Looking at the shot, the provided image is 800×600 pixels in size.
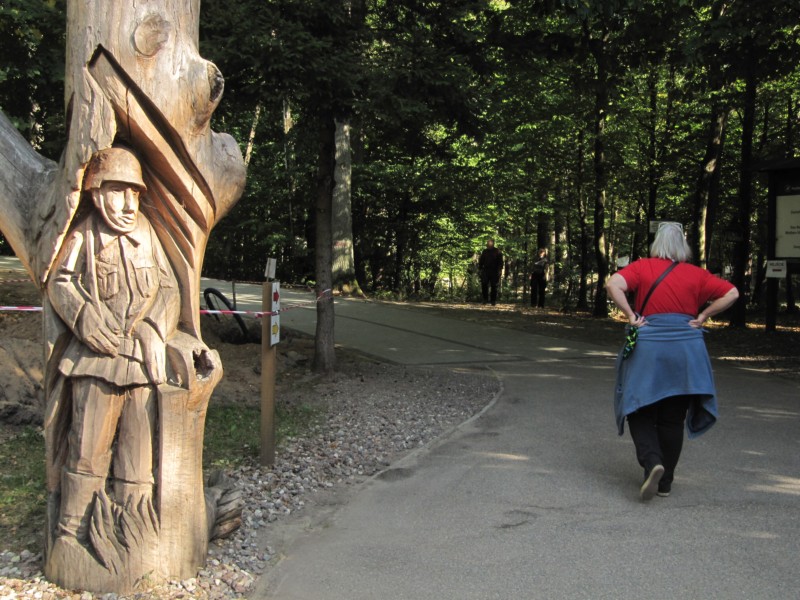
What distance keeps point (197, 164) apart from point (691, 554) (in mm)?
3383

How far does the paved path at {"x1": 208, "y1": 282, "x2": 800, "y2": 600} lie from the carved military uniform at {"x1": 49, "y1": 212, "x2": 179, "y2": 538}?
39.2 inches

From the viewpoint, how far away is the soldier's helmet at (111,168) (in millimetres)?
3279

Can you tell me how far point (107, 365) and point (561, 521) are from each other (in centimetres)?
288

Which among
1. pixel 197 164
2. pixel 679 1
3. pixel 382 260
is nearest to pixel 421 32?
pixel 679 1

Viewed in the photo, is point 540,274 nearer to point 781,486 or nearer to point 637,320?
point 781,486

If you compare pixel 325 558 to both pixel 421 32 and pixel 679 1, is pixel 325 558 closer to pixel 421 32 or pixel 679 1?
pixel 421 32

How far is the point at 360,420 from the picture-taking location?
7.15 meters

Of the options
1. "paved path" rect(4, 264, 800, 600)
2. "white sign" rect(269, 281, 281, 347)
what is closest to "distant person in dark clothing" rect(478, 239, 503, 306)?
"paved path" rect(4, 264, 800, 600)

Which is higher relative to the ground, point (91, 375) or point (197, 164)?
point (197, 164)

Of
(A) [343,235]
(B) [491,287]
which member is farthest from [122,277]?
(B) [491,287]

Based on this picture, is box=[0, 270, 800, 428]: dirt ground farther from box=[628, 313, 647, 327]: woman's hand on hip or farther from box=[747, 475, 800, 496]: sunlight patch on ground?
box=[747, 475, 800, 496]: sunlight patch on ground

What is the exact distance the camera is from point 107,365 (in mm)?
3406

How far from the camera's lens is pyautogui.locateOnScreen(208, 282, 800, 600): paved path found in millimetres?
3725

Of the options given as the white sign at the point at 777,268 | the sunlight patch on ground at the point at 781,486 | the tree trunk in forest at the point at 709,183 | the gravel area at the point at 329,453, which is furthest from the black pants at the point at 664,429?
the tree trunk in forest at the point at 709,183
